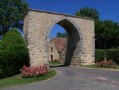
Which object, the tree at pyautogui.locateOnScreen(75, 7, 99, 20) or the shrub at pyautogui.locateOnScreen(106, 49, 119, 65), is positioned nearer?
the shrub at pyautogui.locateOnScreen(106, 49, 119, 65)

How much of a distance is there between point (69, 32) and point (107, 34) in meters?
14.3

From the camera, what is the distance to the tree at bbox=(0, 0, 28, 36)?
45.6m

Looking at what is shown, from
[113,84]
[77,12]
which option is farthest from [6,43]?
[77,12]

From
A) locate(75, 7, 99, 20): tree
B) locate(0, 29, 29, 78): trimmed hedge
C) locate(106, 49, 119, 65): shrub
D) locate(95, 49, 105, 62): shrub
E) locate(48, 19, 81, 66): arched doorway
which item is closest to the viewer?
locate(0, 29, 29, 78): trimmed hedge

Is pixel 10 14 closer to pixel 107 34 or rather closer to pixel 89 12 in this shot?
pixel 107 34

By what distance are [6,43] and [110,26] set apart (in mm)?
25702

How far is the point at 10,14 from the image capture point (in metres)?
46.8

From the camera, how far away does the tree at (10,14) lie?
45594 millimetres

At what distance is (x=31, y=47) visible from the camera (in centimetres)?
2630

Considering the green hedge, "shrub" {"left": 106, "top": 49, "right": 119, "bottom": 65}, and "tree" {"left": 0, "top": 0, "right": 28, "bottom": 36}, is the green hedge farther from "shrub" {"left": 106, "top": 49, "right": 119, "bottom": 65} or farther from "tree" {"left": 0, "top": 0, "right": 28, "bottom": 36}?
"tree" {"left": 0, "top": 0, "right": 28, "bottom": 36}

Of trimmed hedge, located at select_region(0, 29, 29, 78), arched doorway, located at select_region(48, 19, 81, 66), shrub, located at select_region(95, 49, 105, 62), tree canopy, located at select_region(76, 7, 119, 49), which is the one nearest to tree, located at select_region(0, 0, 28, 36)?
tree canopy, located at select_region(76, 7, 119, 49)

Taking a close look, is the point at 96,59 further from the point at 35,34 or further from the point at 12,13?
the point at 12,13

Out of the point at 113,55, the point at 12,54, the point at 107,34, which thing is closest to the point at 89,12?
the point at 107,34

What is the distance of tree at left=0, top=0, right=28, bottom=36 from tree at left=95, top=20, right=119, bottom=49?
1392 centimetres
